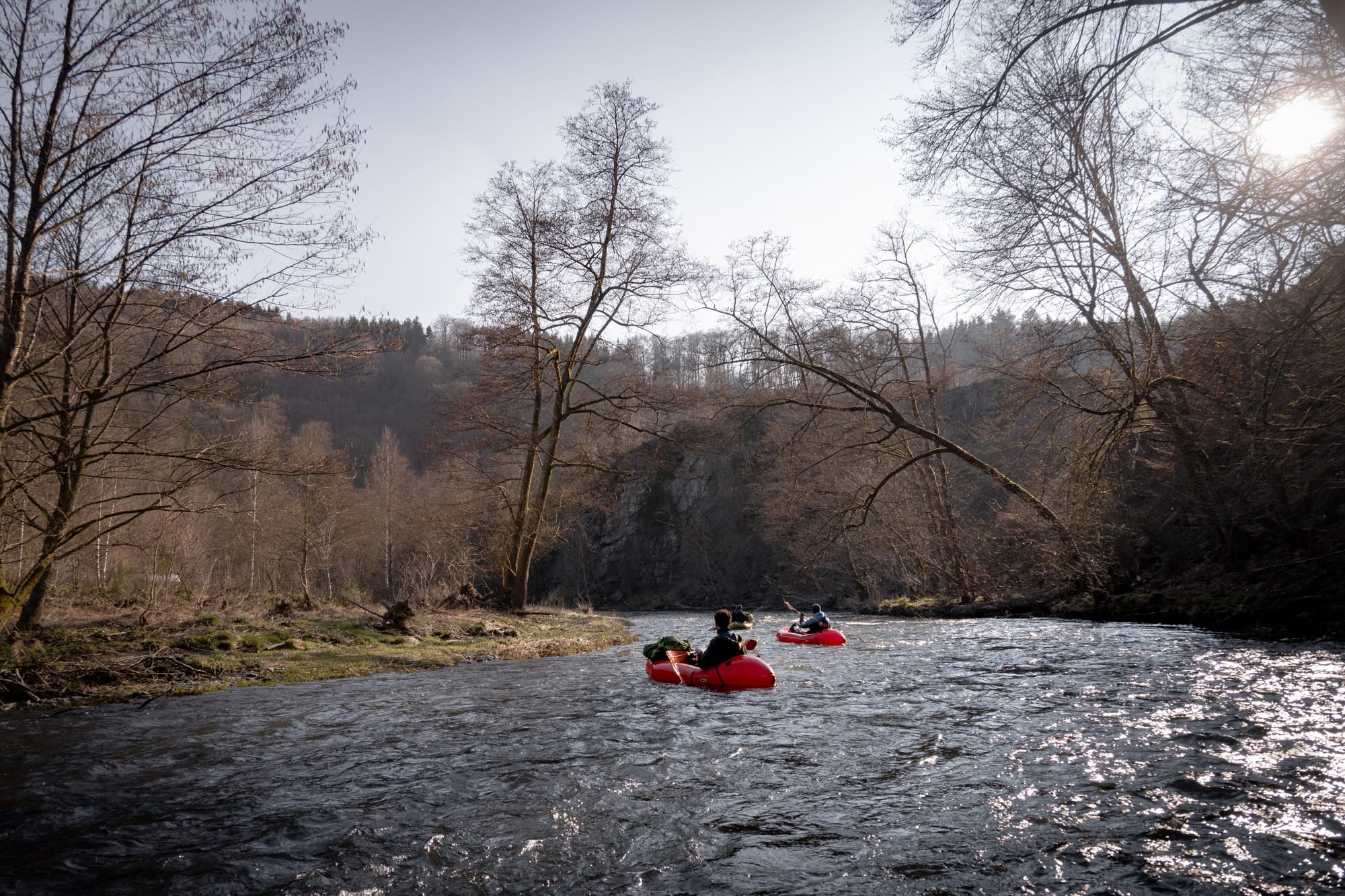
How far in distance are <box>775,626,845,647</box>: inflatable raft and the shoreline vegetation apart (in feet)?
12.4

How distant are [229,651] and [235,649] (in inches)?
5.6

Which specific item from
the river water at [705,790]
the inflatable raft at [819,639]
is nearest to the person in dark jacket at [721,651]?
the river water at [705,790]

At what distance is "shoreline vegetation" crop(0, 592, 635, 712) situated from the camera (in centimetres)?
768

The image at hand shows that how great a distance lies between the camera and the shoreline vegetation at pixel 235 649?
7.68 meters

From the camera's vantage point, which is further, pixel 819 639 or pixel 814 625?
pixel 814 625

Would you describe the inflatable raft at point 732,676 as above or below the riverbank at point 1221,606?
below

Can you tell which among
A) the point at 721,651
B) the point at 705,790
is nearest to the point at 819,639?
the point at 721,651

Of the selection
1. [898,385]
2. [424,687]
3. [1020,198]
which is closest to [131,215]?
[424,687]

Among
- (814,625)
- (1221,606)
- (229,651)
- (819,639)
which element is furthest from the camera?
(814,625)

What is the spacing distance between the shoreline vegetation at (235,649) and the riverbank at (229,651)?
2 cm

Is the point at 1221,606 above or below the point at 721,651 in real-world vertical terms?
above

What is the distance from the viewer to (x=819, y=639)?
14.3 m

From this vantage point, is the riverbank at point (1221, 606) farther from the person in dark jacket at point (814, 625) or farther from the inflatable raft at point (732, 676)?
the inflatable raft at point (732, 676)

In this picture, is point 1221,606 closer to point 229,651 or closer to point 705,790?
point 705,790
